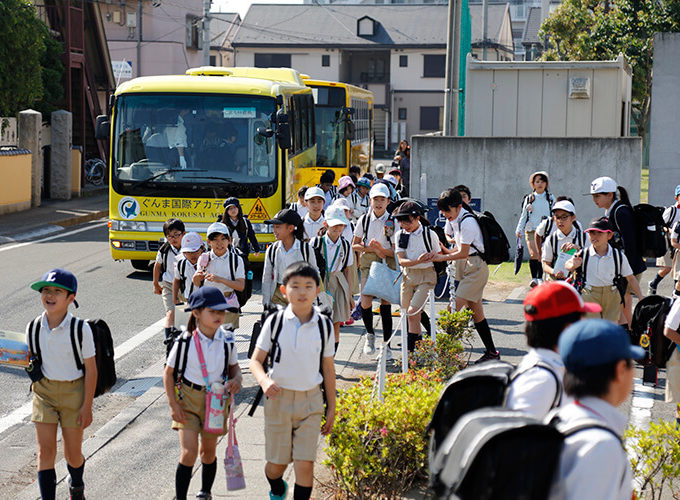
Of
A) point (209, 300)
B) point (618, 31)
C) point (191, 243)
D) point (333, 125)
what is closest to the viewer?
point (209, 300)

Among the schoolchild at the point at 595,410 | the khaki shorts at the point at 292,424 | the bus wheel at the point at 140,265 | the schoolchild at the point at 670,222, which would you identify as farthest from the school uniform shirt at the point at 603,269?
the bus wheel at the point at 140,265

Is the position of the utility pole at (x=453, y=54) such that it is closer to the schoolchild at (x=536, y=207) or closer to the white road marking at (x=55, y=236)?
the schoolchild at (x=536, y=207)

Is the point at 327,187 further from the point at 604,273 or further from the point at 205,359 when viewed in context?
the point at 205,359

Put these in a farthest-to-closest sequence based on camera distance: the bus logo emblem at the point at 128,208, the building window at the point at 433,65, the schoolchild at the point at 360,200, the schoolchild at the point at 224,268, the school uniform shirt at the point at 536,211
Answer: the building window at the point at 433,65 → the schoolchild at the point at 360,200 → the bus logo emblem at the point at 128,208 → the school uniform shirt at the point at 536,211 → the schoolchild at the point at 224,268

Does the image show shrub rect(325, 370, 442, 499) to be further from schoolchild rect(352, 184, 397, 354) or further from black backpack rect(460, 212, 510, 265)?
schoolchild rect(352, 184, 397, 354)

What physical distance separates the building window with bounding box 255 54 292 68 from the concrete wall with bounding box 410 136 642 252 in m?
54.8

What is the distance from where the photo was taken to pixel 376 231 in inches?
421

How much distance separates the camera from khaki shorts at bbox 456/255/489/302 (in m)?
10.0

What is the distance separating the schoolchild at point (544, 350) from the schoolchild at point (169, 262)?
6.08m

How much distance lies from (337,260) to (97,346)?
3.81 meters

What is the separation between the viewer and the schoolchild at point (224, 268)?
8.92 m

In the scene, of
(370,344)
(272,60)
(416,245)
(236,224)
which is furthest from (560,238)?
(272,60)

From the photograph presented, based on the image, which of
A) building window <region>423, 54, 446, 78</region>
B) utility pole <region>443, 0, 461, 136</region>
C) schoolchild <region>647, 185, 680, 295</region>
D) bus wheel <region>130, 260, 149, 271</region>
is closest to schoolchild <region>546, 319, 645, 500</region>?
schoolchild <region>647, 185, 680, 295</region>

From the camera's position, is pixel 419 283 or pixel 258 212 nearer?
pixel 419 283
